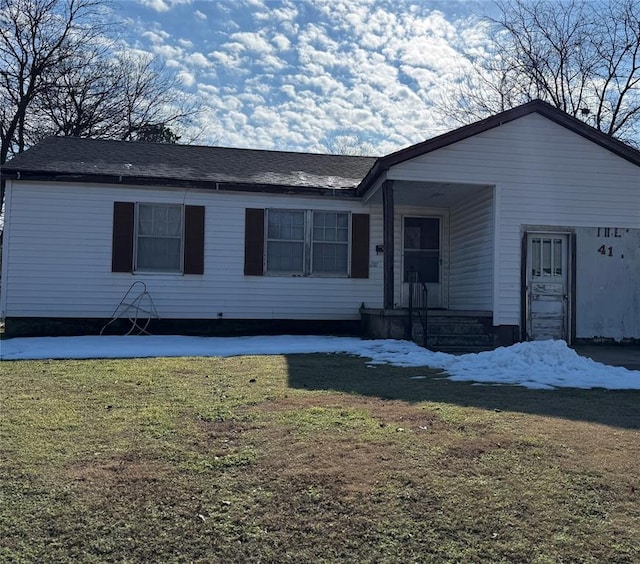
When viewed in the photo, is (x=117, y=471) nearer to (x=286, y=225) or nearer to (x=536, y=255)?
(x=286, y=225)

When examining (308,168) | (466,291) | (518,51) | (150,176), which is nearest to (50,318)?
(150,176)

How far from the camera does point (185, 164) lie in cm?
1273

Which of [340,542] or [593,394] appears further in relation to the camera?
[593,394]

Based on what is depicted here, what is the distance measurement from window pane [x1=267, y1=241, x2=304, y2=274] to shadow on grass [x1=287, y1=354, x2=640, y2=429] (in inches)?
188

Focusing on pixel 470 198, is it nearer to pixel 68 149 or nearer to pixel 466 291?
pixel 466 291

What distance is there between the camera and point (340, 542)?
2527 mm

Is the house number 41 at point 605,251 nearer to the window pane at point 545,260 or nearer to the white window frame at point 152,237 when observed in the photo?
the window pane at point 545,260

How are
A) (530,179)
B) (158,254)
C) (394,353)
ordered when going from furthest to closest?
(158,254) → (530,179) → (394,353)

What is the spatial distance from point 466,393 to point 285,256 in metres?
6.94

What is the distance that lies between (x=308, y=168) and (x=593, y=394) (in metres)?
9.26

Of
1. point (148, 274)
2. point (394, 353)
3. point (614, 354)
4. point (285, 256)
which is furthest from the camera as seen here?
point (285, 256)

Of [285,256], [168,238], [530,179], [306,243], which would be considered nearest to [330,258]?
[306,243]

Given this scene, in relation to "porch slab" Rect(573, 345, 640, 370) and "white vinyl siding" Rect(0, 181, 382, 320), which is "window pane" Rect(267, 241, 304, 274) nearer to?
"white vinyl siding" Rect(0, 181, 382, 320)

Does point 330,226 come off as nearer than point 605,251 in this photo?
No
